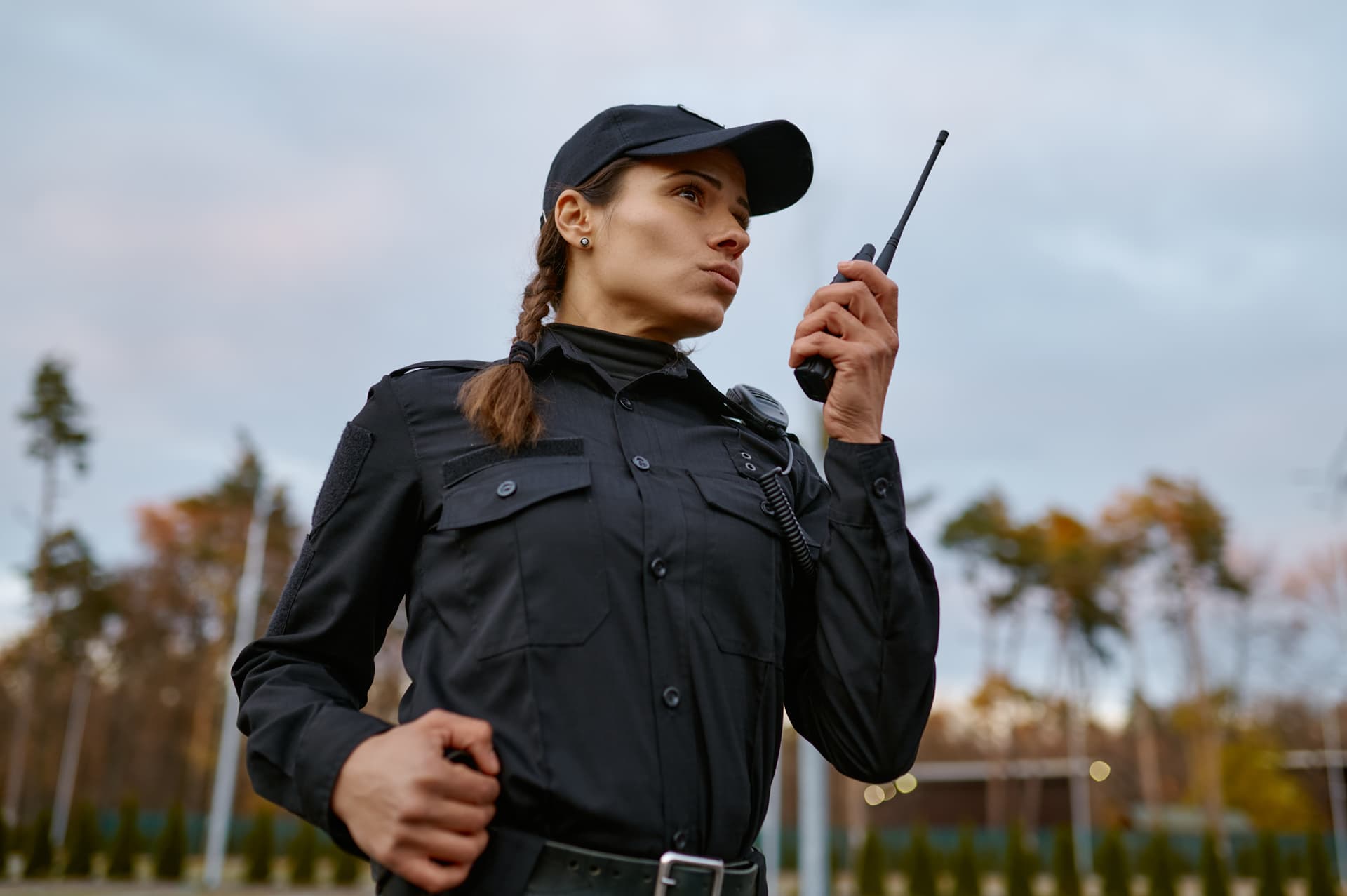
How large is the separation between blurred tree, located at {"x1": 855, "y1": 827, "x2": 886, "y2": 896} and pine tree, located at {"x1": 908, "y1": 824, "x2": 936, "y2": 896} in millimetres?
788

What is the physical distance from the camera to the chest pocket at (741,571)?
6.28 feet

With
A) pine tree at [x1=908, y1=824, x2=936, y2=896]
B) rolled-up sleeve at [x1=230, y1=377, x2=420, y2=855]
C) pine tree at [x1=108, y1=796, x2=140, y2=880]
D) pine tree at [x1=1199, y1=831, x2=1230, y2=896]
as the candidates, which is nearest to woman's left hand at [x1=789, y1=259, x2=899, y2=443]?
rolled-up sleeve at [x1=230, y1=377, x2=420, y2=855]

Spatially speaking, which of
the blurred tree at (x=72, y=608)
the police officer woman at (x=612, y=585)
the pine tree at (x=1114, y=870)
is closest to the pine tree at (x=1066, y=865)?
the pine tree at (x=1114, y=870)

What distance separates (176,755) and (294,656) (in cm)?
5558

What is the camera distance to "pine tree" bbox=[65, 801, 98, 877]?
29.9m

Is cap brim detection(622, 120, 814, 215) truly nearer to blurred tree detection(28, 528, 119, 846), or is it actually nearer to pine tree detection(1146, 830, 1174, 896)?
pine tree detection(1146, 830, 1174, 896)

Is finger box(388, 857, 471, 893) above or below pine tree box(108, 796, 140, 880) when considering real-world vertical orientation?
above

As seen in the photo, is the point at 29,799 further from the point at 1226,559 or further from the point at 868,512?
the point at 868,512

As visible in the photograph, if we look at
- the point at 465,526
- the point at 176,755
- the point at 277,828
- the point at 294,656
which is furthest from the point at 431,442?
the point at 176,755

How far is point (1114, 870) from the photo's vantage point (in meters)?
28.2

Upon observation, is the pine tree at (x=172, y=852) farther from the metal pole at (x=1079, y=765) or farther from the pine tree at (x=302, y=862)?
the metal pole at (x=1079, y=765)

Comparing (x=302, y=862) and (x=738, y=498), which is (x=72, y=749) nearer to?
(x=302, y=862)

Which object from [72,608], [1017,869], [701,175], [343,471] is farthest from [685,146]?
[72,608]

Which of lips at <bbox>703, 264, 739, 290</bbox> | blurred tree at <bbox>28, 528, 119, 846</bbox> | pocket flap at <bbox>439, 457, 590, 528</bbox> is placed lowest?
pocket flap at <bbox>439, 457, 590, 528</bbox>
